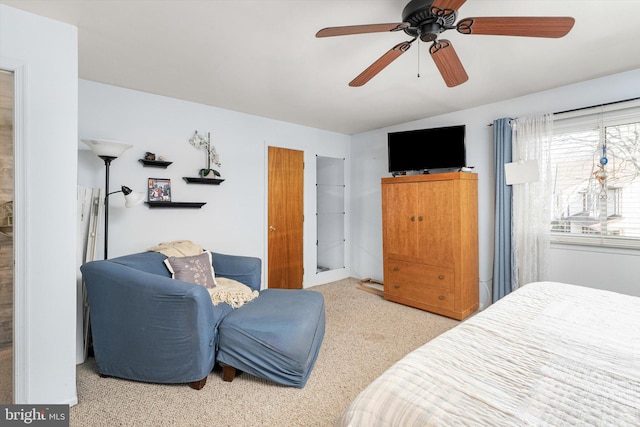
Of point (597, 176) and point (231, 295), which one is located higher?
point (597, 176)

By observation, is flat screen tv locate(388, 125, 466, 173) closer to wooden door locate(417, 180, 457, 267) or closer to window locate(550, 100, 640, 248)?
wooden door locate(417, 180, 457, 267)

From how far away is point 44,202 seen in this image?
177 cm

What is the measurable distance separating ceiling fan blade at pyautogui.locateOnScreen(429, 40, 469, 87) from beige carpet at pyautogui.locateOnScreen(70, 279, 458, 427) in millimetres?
2173

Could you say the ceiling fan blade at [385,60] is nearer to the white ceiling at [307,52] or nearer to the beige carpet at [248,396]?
the white ceiling at [307,52]

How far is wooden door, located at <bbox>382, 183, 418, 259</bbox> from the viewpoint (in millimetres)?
3590

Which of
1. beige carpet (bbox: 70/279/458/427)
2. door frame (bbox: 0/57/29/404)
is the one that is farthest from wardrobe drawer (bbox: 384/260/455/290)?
door frame (bbox: 0/57/29/404)

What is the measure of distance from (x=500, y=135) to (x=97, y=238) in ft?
14.0

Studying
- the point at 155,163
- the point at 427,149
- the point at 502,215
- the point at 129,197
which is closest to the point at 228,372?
the point at 129,197

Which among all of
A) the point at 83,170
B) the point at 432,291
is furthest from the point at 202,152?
the point at 432,291

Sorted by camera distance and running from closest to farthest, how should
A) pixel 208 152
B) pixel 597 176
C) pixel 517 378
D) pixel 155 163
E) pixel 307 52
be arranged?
pixel 517 378
pixel 307 52
pixel 597 176
pixel 155 163
pixel 208 152

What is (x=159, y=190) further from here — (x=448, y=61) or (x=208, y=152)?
(x=448, y=61)

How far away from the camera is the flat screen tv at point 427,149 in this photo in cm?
352

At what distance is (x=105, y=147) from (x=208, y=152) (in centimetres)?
117

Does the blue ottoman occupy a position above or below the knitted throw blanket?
below
